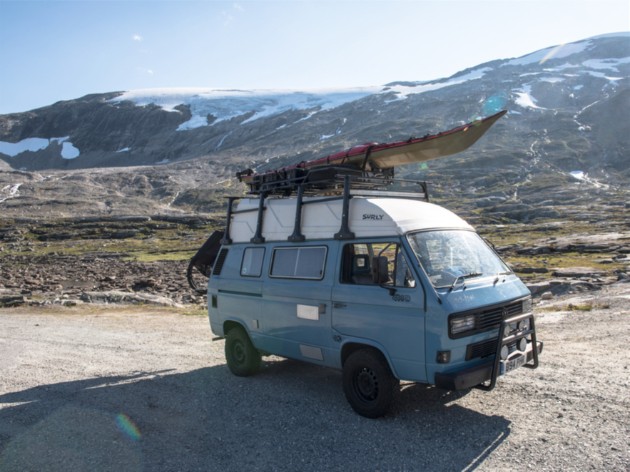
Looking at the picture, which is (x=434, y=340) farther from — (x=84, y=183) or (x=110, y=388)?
(x=84, y=183)

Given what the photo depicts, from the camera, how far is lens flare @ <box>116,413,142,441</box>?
7.50 meters

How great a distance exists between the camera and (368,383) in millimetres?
7805

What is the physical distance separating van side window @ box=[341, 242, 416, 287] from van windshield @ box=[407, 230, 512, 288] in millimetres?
285

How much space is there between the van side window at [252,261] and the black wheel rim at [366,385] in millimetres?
3062

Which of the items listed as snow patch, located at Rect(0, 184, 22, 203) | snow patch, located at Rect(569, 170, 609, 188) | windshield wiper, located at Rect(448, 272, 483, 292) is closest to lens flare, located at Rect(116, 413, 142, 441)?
windshield wiper, located at Rect(448, 272, 483, 292)

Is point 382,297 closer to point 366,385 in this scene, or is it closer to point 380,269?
point 380,269

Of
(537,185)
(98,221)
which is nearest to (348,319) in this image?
(98,221)

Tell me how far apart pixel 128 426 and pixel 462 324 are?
211 inches

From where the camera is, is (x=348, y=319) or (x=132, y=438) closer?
(x=132, y=438)

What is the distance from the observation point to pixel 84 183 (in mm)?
154750

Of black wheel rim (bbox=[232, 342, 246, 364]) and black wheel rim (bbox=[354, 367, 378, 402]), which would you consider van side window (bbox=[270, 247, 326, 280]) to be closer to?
black wheel rim (bbox=[354, 367, 378, 402])

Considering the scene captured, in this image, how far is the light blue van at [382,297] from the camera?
7.02 meters

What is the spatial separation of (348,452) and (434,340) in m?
1.89

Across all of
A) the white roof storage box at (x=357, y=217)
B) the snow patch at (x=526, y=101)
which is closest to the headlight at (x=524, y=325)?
the white roof storage box at (x=357, y=217)
